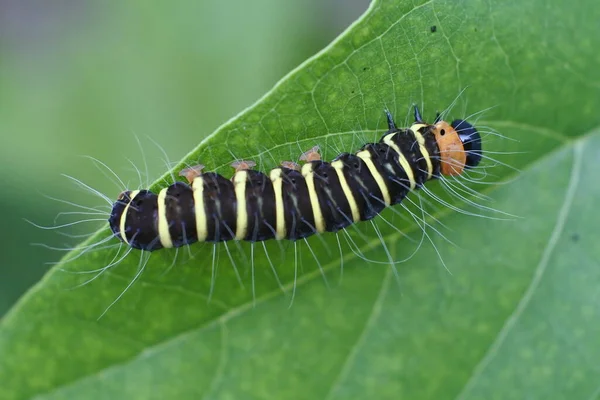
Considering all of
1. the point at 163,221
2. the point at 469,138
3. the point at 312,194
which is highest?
the point at 469,138

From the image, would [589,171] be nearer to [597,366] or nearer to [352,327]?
[597,366]

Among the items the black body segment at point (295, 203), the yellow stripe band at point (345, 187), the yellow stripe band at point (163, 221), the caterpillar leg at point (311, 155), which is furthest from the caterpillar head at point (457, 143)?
the yellow stripe band at point (163, 221)

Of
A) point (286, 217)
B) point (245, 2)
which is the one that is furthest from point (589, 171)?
point (245, 2)

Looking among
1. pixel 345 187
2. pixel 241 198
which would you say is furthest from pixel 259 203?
pixel 345 187

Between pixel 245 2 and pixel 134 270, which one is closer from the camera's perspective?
pixel 134 270

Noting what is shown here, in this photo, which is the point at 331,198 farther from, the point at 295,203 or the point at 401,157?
the point at 401,157

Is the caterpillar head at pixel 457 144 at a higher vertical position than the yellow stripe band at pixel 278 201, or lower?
higher

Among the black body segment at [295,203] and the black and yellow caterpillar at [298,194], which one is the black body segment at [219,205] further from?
the black body segment at [295,203]
